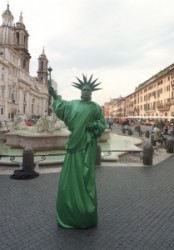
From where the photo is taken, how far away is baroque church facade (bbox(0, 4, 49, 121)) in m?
62.3

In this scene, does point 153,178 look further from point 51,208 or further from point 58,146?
point 58,146

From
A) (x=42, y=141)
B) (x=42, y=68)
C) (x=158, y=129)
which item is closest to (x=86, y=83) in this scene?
(x=42, y=141)

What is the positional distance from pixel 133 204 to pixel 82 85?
3057mm

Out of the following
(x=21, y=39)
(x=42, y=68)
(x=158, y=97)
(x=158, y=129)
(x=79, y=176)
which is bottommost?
(x=79, y=176)

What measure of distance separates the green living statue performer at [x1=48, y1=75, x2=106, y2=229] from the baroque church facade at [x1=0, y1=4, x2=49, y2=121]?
134 feet

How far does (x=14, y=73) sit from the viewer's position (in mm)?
70938

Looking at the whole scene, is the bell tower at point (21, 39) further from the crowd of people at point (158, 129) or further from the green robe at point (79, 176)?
the green robe at point (79, 176)

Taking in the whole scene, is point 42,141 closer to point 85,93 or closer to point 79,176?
point 85,93


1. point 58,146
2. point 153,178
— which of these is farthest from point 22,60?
point 153,178

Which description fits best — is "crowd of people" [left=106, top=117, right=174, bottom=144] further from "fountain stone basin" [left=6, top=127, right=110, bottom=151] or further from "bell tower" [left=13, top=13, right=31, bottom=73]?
"bell tower" [left=13, top=13, right=31, bottom=73]

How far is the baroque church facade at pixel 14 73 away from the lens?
6234 centimetres

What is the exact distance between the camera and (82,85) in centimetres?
530

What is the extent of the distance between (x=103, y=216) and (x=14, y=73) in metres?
69.5

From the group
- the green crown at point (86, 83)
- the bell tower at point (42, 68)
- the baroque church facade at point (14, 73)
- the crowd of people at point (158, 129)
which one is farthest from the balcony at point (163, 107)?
the bell tower at point (42, 68)
